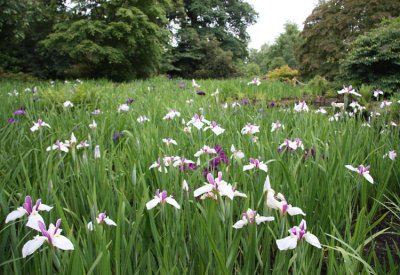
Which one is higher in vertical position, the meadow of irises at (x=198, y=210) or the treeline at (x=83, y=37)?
the treeline at (x=83, y=37)

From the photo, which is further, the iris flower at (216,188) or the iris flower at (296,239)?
the iris flower at (216,188)

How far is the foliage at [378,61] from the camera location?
201 inches

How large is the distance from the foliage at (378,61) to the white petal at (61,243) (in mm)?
5133

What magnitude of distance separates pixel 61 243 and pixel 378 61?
18.5ft

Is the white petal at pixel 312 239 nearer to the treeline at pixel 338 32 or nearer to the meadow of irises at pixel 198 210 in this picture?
the meadow of irises at pixel 198 210

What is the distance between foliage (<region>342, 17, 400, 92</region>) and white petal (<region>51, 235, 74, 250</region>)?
202 inches

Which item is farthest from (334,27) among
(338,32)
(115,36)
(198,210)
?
(198,210)

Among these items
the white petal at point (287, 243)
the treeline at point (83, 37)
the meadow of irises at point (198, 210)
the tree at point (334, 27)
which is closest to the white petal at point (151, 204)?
the meadow of irises at point (198, 210)

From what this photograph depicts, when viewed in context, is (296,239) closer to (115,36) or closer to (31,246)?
(31,246)

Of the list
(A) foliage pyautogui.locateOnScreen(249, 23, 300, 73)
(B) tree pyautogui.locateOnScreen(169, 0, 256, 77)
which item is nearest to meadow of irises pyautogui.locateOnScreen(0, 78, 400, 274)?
(B) tree pyautogui.locateOnScreen(169, 0, 256, 77)

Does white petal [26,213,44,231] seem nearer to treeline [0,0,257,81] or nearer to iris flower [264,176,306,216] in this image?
iris flower [264,176,306,216]

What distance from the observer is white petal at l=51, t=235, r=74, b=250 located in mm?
753

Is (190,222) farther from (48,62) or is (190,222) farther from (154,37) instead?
(48,62)

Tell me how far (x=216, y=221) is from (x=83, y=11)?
36.8 feet
